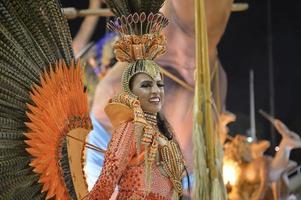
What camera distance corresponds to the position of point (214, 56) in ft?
11.0

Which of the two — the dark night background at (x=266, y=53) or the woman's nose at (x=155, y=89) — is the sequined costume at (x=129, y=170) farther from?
the dark night background at (x=266, y=53)

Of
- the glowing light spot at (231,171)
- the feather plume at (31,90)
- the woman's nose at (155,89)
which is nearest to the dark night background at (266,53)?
the glowing light spot at (231,171)

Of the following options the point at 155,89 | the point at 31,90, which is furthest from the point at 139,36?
the point at 31,90

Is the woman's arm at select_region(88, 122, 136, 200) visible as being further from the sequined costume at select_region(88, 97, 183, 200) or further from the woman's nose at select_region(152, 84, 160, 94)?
the woman's nose at select_region(152, 84, 160, 94)

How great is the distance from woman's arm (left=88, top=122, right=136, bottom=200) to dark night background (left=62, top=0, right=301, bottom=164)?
2.99 metres

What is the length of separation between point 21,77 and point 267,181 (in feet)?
8.56

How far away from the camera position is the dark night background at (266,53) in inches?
186

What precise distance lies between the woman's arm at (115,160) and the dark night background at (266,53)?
2993 millimetres

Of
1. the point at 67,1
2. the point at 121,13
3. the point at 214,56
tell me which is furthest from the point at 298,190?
the point at 121,13

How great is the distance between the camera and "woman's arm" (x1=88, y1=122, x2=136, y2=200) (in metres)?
1.73

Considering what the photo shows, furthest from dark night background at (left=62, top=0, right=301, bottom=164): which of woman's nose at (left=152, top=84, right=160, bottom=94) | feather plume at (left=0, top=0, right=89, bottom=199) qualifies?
woman's nose at (left=152, top=84, right=160, bottom=94)

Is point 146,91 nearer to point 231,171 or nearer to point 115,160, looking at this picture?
point 115,160

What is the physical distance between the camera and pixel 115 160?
1.75m

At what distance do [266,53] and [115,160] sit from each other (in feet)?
10.8
